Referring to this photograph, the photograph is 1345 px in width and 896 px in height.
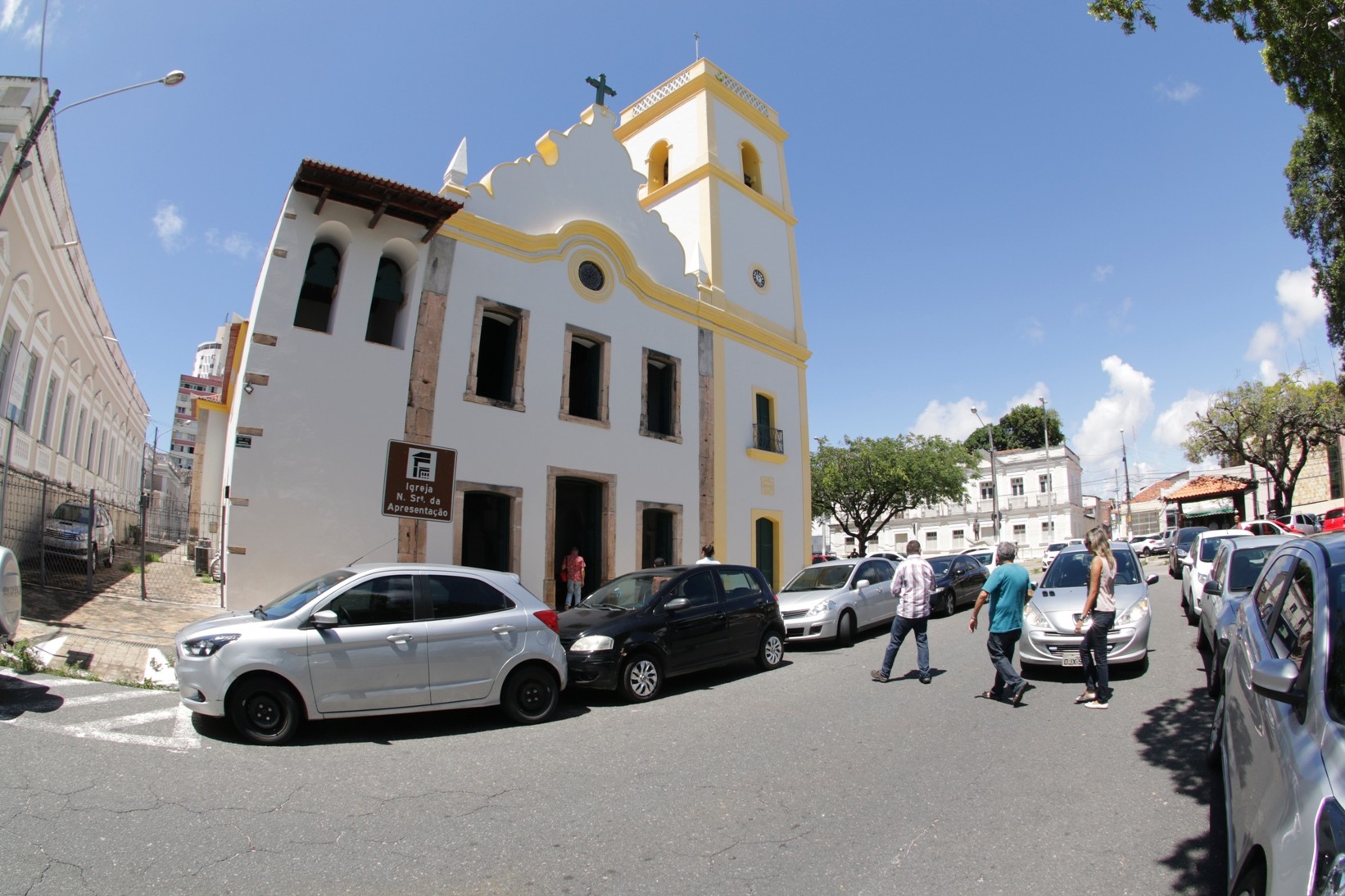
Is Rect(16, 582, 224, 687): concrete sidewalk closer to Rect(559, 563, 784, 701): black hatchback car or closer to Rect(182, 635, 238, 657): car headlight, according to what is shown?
Rect(182, 635, 238, 657): car headlight

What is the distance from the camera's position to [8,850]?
385 cm

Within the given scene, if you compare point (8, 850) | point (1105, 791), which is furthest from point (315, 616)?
point (1105, 791)

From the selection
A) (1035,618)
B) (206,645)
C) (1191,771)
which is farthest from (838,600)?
(206,645)

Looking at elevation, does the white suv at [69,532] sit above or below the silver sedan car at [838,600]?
above

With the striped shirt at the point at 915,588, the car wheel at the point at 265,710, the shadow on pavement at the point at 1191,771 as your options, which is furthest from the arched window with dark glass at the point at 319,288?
the shadow on pavement at the point at 1191,771

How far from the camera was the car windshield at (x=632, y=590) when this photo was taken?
929 centimetres

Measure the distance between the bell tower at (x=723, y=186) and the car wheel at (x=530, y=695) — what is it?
1346 cm

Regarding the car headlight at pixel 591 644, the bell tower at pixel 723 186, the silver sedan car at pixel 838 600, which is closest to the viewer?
the car headlight at pixel 591 644

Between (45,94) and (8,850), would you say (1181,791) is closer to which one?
(8,850)

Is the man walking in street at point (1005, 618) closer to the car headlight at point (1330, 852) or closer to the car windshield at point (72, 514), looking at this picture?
the car headlight at point (1330, 852)

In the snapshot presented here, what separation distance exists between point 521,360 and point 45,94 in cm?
1173

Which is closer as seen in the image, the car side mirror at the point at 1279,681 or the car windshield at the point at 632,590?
the car side mirror at the point at 1279,681

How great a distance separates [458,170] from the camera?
579 inches

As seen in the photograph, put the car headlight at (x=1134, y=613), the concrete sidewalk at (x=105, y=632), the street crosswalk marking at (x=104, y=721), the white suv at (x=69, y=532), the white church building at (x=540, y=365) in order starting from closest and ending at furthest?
the street crosswalk marking at (x=104, y=721) < the concrete sidewalk at (x=105, y=632) < the car headlight at (x=1134, y=613) < the white church building at (x=540, y=365) < the white suv at (x=69, y=532)
